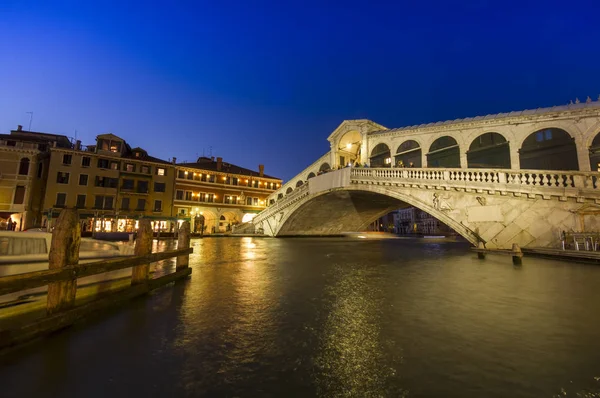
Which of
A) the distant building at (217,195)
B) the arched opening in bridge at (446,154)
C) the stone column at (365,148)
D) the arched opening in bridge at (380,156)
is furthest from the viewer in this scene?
the distant building at (217,195)

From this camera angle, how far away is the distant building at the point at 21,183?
28239 millimetres

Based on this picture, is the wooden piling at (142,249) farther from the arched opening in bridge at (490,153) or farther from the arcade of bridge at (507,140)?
A: the arched opening in bridge at (490,153)

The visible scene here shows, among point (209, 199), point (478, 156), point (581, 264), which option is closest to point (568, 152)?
point (478, 156)

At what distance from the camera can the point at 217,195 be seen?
136ft

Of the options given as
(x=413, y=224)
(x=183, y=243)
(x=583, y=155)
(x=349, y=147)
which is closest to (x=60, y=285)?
(x=183, y=243)

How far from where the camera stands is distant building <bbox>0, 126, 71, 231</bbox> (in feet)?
92.6

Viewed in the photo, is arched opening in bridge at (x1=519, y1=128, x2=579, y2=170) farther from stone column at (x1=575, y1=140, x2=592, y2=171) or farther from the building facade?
the building facade

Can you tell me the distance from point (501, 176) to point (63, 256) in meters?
16.5

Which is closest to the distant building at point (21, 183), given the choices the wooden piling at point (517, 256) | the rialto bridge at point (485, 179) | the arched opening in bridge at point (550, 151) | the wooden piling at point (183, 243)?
the rialto bridge at point (485, 179)

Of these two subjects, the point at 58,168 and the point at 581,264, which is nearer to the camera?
the point at 581,264

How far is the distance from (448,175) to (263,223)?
23.3 m

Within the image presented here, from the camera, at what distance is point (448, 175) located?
15.2 meters

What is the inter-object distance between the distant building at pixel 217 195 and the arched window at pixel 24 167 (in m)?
15.7

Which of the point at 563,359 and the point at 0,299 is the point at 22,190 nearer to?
the point at 0,299
